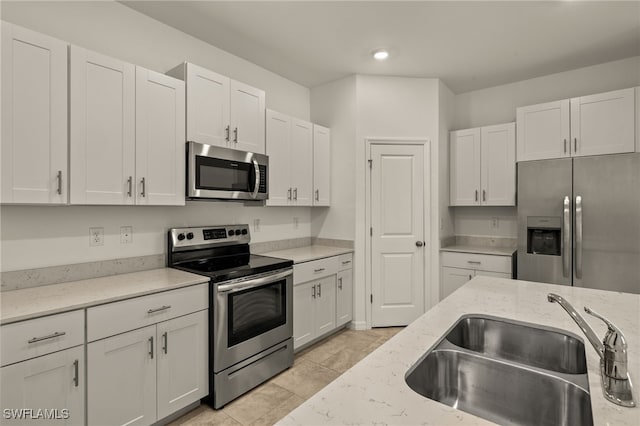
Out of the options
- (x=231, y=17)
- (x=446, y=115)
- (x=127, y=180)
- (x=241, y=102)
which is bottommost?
(x=127, y=180)

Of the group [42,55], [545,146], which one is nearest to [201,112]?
[42,55]

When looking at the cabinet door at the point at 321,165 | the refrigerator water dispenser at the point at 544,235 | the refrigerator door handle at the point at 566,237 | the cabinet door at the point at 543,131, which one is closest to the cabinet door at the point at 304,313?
the cabinet door at the point at 321,165

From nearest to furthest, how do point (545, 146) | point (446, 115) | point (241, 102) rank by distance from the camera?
point (241, 102), point (545, 146), point (446, 115)

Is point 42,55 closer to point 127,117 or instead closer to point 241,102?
point 127,117

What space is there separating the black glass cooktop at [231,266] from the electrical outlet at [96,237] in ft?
1.70

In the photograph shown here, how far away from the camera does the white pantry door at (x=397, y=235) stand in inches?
144

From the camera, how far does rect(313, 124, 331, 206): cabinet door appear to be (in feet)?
11.8

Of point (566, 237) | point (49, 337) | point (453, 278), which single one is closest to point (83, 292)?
point (49, 337)

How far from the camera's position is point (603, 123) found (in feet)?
9.91

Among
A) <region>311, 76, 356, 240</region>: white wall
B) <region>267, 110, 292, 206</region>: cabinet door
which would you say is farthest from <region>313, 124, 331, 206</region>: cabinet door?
<region>267, 110, 292, 206</region>: cabinet door

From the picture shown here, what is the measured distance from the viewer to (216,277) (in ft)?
7.02

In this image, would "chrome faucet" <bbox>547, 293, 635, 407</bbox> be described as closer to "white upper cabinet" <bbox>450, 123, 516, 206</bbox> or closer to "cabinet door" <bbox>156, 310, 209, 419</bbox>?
"cabinet door" <bbox>156, 310, 209, 419</bbox>

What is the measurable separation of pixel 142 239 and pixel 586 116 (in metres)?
4.05

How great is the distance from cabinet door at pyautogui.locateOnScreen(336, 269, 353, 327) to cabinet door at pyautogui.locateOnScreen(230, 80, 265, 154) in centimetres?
155
